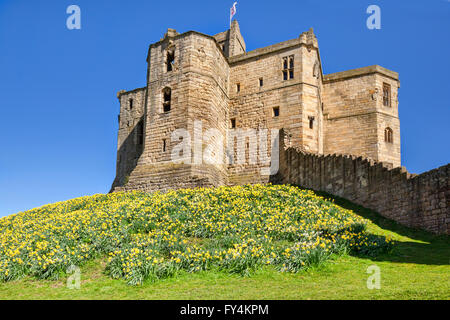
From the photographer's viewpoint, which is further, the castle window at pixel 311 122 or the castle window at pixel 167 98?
the castle window at pixel 311 122

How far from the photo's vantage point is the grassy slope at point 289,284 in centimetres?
749

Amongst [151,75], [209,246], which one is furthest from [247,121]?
[209,246]

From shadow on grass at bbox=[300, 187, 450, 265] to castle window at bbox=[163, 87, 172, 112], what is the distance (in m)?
13.2

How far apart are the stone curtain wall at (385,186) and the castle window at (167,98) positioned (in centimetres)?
904

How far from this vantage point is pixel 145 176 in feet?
79.3

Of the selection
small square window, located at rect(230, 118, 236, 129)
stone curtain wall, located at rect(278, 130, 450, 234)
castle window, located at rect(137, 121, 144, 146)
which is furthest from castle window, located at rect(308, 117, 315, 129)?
castle window, located at rect(137, 121, 144, 146)

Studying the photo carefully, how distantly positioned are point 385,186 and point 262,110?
1320cm

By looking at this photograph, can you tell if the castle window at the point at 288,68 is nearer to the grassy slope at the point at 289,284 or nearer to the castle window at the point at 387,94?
the castle window at the point at 387,94

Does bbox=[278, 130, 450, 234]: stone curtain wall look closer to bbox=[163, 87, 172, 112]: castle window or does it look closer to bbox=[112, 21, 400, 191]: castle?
bbox=[112, 21, 400, 191]: castle

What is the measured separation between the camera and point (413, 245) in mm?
12234

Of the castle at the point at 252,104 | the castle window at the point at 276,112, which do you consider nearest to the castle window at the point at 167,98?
the castle at the point at 252,104

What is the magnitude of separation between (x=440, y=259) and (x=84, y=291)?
28.2 ft
